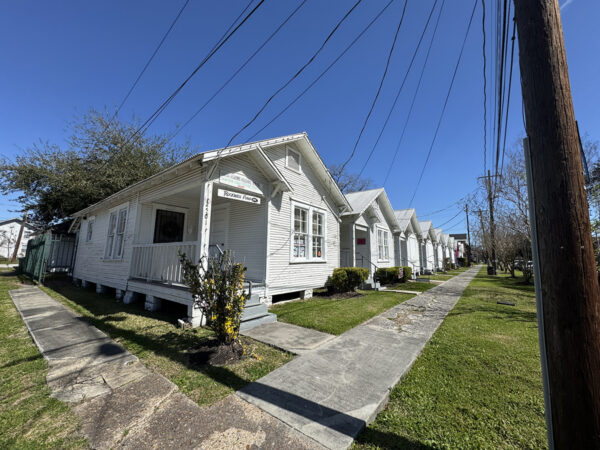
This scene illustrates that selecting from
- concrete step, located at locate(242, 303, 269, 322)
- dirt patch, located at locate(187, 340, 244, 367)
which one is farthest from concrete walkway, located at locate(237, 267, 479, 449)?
concrete step, located at locate(242, 303, 269, 322)

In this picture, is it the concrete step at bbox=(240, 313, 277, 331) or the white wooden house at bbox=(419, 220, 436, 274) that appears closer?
the concrete step at bbox=(240, 313, 277, 331)

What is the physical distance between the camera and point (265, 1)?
4625 mm

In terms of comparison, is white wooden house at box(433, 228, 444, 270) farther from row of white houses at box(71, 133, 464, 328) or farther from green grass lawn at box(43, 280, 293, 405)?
green grass lawn at box(43, 280, 293, 405)

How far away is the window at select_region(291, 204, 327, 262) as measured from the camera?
9.56 meters

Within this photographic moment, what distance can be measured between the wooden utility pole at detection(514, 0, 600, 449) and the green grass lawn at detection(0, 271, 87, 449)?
3.89 meters

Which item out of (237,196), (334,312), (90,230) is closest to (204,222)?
(237,196)

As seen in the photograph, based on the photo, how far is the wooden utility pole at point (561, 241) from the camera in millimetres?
1634

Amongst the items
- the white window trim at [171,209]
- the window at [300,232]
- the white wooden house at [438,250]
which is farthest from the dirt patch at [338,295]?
the white wooden house at [438,250]

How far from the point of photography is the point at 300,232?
9656mm

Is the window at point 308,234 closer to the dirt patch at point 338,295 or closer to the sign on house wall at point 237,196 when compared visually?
the dirt patch at point 338,295

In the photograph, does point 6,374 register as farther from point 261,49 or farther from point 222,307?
point 261,49

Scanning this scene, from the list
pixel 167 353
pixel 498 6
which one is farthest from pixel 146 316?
pixel 498 6

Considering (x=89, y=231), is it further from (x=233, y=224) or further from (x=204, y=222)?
Result: (x=204, y=222)

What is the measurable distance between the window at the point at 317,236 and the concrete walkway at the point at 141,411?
720 centimetres
